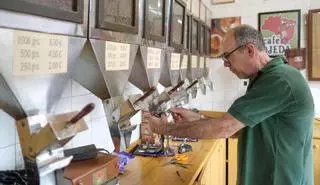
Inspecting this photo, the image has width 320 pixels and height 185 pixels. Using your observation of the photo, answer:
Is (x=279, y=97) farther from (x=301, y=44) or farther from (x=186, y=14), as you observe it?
(x=301, y=44)

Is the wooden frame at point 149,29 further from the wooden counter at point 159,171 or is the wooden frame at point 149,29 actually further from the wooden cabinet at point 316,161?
the wooden cabinet at point 316,161

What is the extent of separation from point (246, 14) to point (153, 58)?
2.73 meters

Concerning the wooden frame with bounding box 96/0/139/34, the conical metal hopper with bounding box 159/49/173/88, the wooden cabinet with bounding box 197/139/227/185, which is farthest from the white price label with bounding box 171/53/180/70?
the wooden cabinet with bounding box 197/139/227/185

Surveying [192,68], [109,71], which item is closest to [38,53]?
[109,71]

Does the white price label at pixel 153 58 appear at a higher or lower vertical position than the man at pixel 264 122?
higher

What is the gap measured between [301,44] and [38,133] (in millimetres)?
3532

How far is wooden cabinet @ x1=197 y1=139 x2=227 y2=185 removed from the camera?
2158 mm

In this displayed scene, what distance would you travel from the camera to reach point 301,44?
141 inches

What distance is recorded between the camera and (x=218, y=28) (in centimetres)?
384

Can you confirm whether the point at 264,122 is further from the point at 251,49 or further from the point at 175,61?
the point at 175,61

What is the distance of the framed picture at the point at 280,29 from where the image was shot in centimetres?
356

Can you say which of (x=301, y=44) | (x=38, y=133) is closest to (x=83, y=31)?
(x=38, y=133)

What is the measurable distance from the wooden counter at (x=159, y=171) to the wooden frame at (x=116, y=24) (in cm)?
86

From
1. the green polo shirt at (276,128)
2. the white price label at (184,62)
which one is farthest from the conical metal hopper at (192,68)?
the green polo shirt at (276,128)
